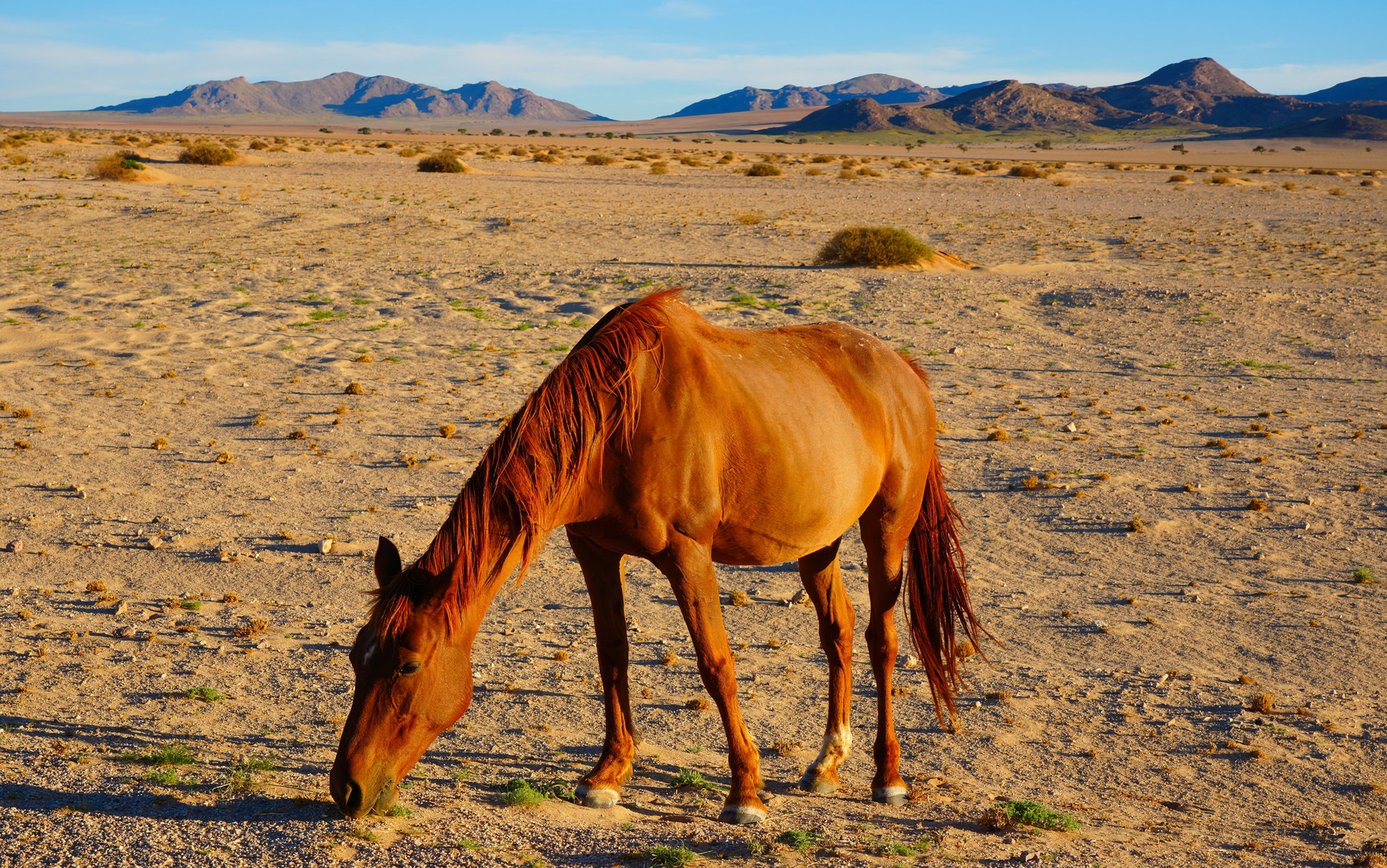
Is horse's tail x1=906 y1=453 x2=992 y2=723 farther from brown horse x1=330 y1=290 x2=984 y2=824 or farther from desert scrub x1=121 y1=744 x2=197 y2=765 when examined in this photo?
desert scrub x1=121 y1=744 x2=197 y2=765

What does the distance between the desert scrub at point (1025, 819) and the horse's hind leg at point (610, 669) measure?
5.03ft

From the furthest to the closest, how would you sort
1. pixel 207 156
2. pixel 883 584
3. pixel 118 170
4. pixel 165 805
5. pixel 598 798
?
pixel 207 156 → pixel 118 170 → pixel 883 584 → pixel 598 798 → pixel 165 805

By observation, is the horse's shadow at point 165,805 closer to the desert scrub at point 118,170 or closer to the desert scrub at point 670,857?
the desert scrub at point 670,857

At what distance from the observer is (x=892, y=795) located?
4.25m

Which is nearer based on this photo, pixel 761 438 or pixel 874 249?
pixel 761 438

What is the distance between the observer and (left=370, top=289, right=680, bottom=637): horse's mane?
327 cm

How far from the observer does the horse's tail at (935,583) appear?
4.89 m

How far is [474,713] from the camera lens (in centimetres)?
491

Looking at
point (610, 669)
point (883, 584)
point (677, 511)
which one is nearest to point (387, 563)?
point (677, 511)

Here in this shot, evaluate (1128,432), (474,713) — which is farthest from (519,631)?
(1128,432)

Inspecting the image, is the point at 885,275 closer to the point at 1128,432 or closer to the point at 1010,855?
the point at 1128,432

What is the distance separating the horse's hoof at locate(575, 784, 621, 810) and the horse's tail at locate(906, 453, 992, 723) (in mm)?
1761

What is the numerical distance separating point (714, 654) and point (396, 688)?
121cm

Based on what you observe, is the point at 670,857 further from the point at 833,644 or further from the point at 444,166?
the point at 444,166
